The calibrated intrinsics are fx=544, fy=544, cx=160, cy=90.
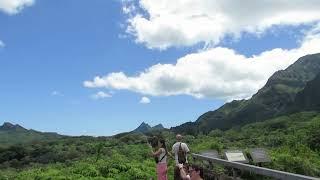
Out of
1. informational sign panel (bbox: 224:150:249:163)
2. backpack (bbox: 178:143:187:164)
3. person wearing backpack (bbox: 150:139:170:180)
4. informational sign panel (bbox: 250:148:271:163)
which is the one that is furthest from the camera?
informational sign panel (bbox: 224:150:249:163)

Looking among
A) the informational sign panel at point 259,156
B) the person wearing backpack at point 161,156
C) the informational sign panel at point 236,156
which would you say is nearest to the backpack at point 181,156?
the person wearing backpack at point 161,156

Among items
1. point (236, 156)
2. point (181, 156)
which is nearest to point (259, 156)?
point (236, 156)

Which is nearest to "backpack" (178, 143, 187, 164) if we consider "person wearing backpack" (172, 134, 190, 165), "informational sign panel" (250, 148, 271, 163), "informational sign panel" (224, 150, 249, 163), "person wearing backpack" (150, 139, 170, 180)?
"person wearing backpack" (172, 134, 190, 165)

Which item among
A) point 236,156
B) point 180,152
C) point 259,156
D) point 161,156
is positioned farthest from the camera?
point 236,156

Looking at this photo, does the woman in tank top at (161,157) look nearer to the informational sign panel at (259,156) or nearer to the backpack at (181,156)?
the backpack at (181,156)

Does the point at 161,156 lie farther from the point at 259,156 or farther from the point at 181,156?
the point at 259,156

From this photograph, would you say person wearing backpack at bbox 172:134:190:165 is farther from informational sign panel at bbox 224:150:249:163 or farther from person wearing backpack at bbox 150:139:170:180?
informational sign panel at bbox 224:150:249:163

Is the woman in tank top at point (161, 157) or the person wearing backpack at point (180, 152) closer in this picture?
the woman in tank top at point (161, 157)

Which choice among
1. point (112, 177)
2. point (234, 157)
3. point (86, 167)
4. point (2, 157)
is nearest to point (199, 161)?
point (234, 157)

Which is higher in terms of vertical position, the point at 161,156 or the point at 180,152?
the point at 180,152

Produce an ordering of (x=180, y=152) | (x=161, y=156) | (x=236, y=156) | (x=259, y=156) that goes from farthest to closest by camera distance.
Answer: (x=236, y=156) → (x=259, y=156) → (x=180, y=152) → (x=161, y=156)

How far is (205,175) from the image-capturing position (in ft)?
47.9

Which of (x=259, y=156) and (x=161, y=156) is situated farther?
(x=259, y=156)

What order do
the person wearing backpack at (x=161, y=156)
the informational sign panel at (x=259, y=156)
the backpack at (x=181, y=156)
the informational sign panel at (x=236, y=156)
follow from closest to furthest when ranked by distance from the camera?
the person wearing backpack at (x=161, y=156) → the backpack at (x=181, y=156) → the informational sign panel at (x=259, y=156) → the informational sign panel at (x=236, y=156)
